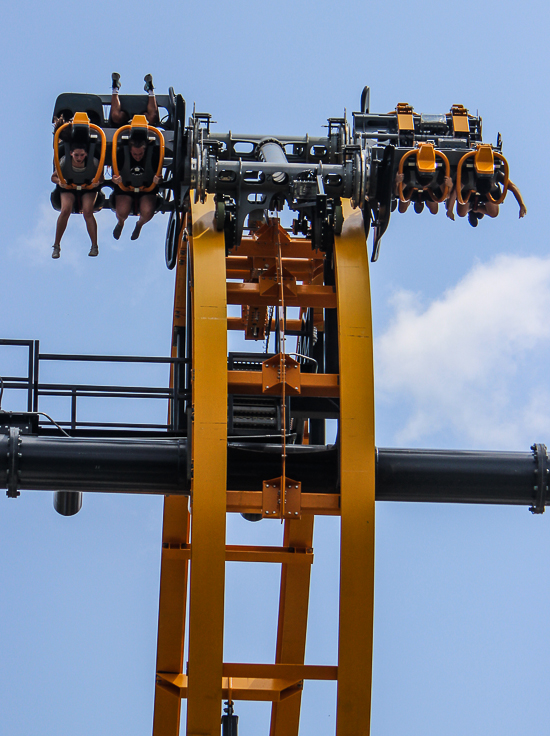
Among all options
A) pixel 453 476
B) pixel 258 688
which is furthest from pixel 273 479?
pixel 258 688

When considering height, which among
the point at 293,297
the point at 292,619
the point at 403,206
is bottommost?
the point at 292,619

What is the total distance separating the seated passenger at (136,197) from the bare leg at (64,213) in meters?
0.62

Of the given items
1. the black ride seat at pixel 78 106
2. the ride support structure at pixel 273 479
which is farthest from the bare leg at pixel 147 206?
the black ride seat at pixel 78 106

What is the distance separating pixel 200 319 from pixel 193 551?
2913 mm

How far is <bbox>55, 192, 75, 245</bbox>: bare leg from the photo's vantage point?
17531 millimetres

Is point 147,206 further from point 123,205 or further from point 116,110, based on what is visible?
point 116,110

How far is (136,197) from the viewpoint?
17797 mm

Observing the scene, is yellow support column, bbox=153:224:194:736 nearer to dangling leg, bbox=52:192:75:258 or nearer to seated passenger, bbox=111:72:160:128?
seated passenger, bbox=111:72:160:128

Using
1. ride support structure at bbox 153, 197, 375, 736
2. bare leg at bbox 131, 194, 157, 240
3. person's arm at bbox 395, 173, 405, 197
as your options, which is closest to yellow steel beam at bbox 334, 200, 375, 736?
ride support structure at bbox 153, 197, 375, 736

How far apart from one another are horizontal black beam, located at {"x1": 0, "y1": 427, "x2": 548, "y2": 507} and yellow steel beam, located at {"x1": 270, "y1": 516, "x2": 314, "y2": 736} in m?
3.81

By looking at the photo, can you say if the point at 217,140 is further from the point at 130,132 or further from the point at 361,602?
the point at 361,602

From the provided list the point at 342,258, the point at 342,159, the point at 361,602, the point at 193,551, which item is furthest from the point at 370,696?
the point at 342,159

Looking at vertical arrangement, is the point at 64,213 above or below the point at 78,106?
below

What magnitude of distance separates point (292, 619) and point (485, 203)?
7.73m
